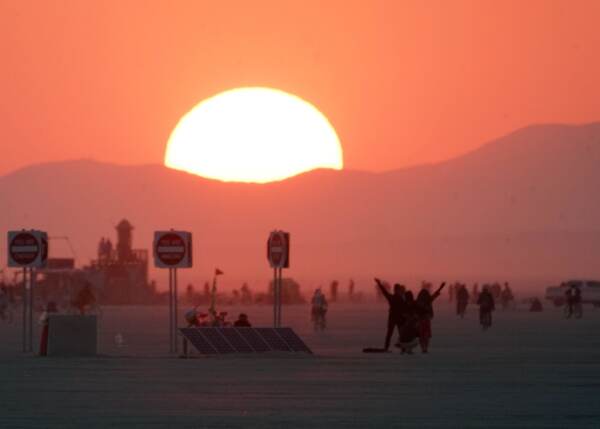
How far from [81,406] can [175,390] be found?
3.03m

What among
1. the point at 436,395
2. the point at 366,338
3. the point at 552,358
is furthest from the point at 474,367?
the point at 366,338

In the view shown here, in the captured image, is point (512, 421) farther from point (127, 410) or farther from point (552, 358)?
point (552, 358)

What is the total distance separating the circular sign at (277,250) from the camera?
4212 centimetres

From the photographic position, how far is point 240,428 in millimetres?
22000

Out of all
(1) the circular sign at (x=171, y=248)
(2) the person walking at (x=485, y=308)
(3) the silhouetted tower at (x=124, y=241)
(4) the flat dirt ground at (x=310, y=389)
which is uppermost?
(3) the silhouetted tower at (x=124, y=241)

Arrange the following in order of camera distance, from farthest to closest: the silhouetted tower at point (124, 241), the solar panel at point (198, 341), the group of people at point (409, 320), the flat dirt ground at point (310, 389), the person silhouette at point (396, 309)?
the silhouetted tower at point (124, 241) → the person silhouette at point (396, 309) → the group of people at point (409, 320) → the solar panel at point (198, 341) → the flat dirt ground at point (310, 389)

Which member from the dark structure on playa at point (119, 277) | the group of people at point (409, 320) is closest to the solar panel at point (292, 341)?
the group of people at point (409, 320)

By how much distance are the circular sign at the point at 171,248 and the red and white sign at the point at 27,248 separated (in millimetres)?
2660

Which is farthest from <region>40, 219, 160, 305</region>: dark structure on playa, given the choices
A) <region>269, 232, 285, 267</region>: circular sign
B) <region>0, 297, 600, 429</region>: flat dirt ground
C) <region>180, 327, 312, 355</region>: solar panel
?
<region>0, 297, 600, 429</region>: flat dirt ground

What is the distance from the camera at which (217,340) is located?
38375 mm

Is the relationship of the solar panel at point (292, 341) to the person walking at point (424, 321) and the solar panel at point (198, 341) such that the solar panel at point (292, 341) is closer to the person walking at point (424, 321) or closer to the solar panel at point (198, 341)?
the solar panel at point (198, 341)

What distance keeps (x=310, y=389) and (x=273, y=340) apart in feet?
36.2

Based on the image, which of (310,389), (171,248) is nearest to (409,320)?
(171,248)

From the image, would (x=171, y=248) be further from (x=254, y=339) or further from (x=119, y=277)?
(x=119, y=277)
